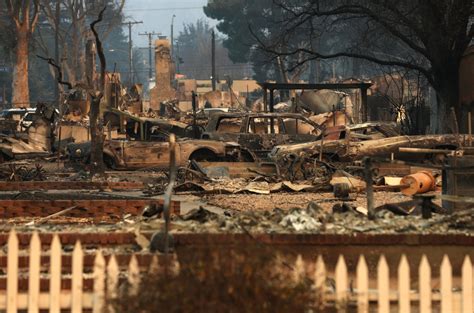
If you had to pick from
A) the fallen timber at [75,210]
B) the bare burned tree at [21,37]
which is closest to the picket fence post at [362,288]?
the fallen timber at [75,210]

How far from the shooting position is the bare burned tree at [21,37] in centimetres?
5119

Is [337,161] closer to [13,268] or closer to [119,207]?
[119,207]

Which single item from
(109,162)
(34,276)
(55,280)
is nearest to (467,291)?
(55,280)

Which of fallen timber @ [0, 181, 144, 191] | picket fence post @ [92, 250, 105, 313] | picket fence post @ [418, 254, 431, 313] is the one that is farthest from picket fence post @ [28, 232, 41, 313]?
fallen timber @ [0, 181, 144, 191]

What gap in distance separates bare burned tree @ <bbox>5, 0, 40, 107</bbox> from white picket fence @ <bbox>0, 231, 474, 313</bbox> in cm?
4522

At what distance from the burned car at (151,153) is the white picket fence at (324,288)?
15.6 meters

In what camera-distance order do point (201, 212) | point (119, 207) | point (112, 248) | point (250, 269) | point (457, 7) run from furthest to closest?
point (457, 7)
point (119, 207)
point (201, 212)
point (112, 248)
point (250, 269)

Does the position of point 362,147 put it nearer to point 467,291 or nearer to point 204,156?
point 204,156

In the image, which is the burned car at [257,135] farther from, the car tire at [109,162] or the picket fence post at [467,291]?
the picket fence post at [467,291]

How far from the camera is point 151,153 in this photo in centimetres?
2306

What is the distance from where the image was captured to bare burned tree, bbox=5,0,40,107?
51188 mm

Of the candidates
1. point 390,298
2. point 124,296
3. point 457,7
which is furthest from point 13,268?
point 457,7

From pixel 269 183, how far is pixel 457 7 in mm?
11219

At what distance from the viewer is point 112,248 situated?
8055 millimetres
